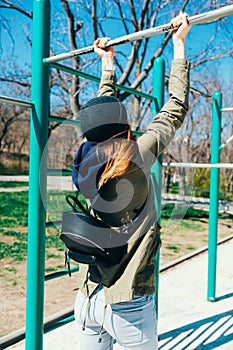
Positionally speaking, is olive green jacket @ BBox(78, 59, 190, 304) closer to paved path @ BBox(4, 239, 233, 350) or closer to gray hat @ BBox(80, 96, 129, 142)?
gray hat @ BBox(80, 96, 129, 142)

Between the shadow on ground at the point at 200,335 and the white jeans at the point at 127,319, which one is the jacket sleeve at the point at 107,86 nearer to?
the white jeans at the point at 127,319

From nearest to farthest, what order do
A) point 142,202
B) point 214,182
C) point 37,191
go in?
point 142,202, point 37,191, point 214,182

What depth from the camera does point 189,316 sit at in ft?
10.9

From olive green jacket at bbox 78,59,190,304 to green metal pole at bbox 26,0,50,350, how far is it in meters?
0.33

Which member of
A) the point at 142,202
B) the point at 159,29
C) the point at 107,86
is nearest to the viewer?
the point at 142,202

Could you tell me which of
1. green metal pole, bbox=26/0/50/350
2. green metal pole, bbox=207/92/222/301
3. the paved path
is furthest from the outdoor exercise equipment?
green metal pole, bbox=207/92/222/301

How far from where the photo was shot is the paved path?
2775 mm

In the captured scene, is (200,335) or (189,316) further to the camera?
(189,316)

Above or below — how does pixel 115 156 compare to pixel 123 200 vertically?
→ above

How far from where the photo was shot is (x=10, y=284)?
411 centimetres

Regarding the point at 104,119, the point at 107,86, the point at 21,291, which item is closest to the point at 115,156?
the point at 104,119

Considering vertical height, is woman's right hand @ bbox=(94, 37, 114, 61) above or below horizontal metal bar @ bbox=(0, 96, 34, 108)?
above

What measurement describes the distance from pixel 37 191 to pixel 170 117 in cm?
71

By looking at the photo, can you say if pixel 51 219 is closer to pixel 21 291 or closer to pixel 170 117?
pixel 170 117
